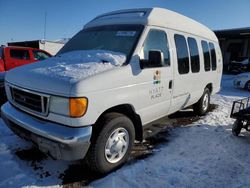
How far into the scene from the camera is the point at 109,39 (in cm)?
396

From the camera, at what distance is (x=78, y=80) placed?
2768 millimetres

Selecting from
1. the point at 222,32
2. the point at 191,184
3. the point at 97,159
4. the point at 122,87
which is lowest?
the point at 191,184

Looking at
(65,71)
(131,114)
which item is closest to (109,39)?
(65,71)

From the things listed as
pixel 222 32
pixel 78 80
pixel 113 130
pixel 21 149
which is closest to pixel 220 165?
pixel 113 130

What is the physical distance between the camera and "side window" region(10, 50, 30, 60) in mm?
10227

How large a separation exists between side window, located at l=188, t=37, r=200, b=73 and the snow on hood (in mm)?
2188

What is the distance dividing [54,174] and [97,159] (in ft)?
2.29

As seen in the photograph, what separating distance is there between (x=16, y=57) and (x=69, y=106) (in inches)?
348

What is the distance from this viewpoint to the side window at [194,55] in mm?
5109

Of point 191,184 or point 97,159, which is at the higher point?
point 97,159

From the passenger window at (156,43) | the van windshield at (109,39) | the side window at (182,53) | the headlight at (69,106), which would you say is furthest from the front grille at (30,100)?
the side window at (182,53)

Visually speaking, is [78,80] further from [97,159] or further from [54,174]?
[54,174]

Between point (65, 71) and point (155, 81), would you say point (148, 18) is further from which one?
point (65, 71)

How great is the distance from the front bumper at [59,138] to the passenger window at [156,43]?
157 cm
